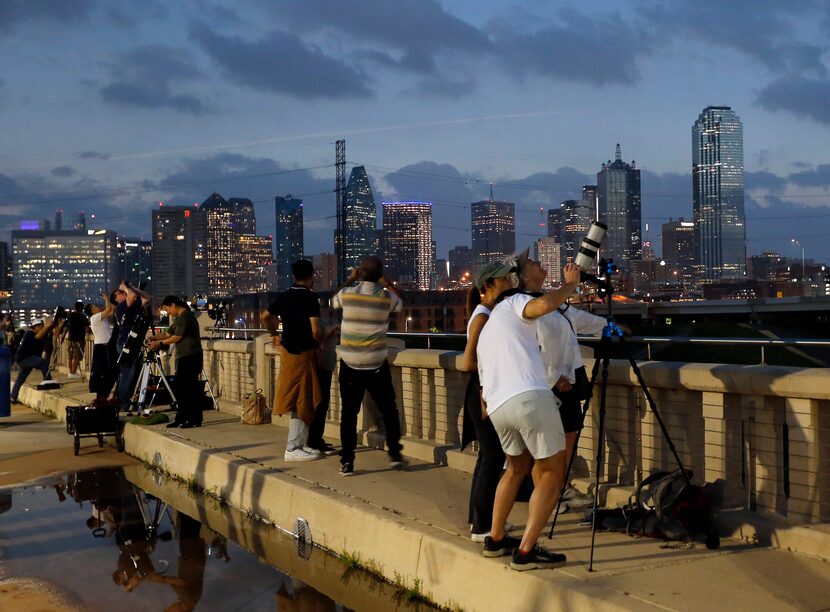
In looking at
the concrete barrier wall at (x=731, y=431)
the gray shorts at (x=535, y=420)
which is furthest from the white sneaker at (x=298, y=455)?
the gray shorts at (x=535, y=420)

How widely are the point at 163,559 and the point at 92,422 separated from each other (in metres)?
6.40

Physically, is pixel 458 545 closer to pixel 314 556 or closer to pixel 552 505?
pixel 552 505

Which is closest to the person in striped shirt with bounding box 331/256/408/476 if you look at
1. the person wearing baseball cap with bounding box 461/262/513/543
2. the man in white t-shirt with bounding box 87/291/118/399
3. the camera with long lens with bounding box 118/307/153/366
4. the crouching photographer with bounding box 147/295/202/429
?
the person wearing baseball cap with bounding box 461/262/513/543

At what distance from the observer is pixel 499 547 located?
6301mm

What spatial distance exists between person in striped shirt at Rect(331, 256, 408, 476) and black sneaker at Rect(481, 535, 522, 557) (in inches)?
137

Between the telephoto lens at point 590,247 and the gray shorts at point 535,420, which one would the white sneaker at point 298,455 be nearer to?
the gray shorts at point 535,420

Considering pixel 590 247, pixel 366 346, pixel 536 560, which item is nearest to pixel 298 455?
pixel 366 346

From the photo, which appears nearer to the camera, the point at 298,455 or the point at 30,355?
the point at 298,455

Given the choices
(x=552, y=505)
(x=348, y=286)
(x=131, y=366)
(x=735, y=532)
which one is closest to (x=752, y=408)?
(x=735, y=532)

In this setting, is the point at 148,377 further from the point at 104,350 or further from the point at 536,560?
the point at 536,560

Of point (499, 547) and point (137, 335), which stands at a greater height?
point (137, 335)

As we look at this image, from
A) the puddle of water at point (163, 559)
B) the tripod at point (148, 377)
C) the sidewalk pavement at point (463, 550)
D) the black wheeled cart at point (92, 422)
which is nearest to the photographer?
the sidewalk pavement at point (463, 550)

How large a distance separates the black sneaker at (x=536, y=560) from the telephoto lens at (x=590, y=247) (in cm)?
169

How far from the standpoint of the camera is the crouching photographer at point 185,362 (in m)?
13.7
